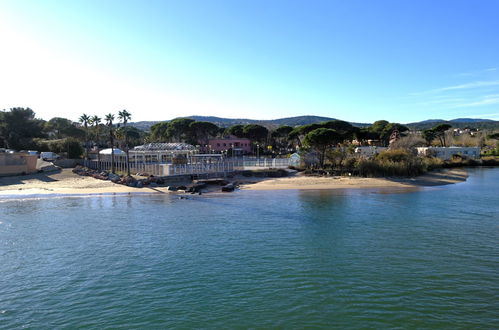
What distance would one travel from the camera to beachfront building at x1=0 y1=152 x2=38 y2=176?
36.4 m

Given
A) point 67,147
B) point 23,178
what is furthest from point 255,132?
point 23,178

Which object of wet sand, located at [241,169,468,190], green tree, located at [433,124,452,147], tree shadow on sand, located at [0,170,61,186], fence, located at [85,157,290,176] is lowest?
wet sand, located at [241,169,468,190]

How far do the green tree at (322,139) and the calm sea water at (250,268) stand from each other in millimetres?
19244

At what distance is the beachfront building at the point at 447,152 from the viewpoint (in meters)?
58.6

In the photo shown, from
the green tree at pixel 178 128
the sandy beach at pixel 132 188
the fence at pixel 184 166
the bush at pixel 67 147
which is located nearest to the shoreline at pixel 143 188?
the sandy beach at pixel 132 188

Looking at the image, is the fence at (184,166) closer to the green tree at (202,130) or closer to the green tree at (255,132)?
the green tree at (202,130)

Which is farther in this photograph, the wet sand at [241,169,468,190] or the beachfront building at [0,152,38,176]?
the beachfront building at [0,152,38,176]

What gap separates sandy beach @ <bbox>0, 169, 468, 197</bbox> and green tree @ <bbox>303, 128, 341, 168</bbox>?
5122mm

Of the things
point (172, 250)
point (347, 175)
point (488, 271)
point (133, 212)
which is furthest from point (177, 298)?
point (347, 175)

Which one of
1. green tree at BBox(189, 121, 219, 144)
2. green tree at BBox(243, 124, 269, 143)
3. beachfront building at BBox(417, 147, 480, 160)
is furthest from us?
green tree at BBox(243, 124, 269, 143)

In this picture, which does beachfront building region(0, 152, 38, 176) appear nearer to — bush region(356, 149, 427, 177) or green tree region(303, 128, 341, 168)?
green tree region(303, 128, 341, 168)

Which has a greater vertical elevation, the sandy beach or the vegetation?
the vegetation

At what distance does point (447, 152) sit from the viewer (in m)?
62.0

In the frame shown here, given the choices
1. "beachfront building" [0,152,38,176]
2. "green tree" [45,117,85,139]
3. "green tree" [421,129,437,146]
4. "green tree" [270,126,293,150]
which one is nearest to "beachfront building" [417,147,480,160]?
"green tree" [421,129,437,146]
